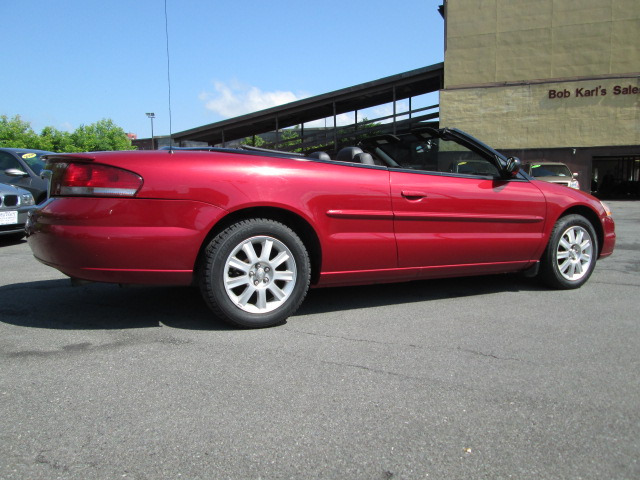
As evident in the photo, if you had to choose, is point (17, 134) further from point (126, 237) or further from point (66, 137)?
point (126, 237)

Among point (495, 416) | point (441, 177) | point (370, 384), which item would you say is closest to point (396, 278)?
point (441, 177)

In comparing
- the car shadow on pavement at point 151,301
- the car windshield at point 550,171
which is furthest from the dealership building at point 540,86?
the car shadow on pavement at point 151,301

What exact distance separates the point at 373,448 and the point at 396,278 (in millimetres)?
2126

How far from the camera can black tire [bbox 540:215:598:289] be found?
15.5 ft

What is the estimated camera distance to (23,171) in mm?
9086

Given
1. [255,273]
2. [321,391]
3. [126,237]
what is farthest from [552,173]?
[321,391]

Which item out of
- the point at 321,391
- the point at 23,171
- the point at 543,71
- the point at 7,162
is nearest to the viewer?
the point at 321,391

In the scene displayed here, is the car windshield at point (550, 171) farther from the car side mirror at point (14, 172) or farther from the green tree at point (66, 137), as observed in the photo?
the green tree at point (66, 137)

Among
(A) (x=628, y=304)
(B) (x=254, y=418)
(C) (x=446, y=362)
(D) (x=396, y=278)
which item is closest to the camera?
(B) (x=254, y=418)

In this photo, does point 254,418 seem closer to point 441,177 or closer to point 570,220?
point 441,177

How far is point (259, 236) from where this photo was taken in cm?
338

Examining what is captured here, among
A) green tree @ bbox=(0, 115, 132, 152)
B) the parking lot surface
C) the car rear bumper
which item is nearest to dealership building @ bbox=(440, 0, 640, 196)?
the parking lot surface

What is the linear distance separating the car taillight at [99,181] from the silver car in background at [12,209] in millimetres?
5299

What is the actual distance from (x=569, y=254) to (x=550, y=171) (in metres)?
13.7
